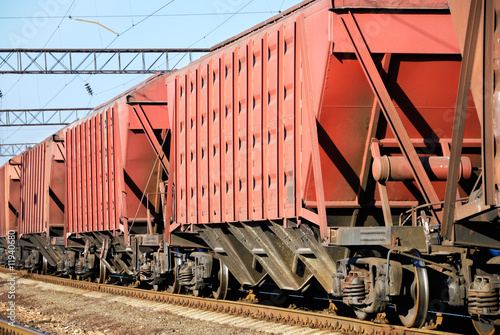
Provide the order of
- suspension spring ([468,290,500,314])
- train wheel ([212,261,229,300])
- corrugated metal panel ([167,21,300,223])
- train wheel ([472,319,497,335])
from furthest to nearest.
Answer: train wheel ([212,261,229,300]), corrugated metal panel ([167,21,300,223]), train wheel ([472,319,497,335]), suspension spring ([468,290,500,314])

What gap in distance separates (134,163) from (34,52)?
1924 cm

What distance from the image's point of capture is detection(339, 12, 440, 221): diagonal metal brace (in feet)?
27.8

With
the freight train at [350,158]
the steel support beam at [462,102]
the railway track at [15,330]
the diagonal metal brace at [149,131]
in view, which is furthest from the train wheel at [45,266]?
the steel support beam at [462,102]

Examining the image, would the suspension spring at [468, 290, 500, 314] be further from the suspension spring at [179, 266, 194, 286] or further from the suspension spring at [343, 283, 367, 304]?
the suspension spring at [179, 266, 194, 286]

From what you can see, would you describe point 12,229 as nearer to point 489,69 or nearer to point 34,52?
point 34,52

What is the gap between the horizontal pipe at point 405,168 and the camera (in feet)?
28.8

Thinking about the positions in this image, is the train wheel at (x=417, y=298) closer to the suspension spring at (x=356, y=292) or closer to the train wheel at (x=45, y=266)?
the suspension spring at (x=356, y=292)

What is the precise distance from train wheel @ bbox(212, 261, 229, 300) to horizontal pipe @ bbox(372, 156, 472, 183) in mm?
6711

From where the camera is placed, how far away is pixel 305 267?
12086mm

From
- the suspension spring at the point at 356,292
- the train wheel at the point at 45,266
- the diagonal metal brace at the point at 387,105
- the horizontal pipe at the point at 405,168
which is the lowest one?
the train wheel at the point at 45,266

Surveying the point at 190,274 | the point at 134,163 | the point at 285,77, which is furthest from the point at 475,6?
the point at 134,163

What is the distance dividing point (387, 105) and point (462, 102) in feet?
6.91

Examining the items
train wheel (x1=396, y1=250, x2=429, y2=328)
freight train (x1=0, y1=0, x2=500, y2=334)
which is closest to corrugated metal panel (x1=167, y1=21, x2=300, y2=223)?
freight train (x1=0, y1=0, x2=500, y2=334)

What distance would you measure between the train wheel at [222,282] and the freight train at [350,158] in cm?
5
